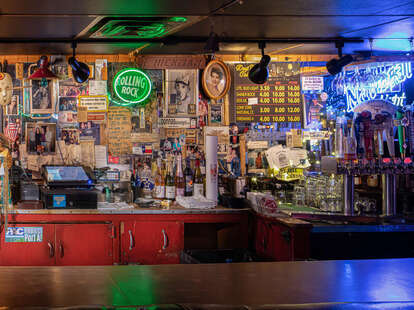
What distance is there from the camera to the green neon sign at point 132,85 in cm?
532

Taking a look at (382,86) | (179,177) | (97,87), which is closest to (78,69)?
(97,87)

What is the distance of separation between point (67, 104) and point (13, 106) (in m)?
0.66

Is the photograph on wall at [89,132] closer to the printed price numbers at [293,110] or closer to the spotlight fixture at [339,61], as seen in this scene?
the printed price numbers at [293,110]

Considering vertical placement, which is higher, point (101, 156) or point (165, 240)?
point (101, 156)

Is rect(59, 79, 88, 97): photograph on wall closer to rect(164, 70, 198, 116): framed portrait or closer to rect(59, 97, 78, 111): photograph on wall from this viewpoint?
rect(59, 97, 78, 111): photograph on wall

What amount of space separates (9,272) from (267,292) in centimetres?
114

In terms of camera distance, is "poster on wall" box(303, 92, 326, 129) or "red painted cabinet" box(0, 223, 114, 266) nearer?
"red painted cabinet" box(0, 223, 114, 266)

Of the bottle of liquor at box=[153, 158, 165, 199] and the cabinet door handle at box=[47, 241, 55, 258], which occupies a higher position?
the bottle of liquor at box=[153, 158, 165, 199]

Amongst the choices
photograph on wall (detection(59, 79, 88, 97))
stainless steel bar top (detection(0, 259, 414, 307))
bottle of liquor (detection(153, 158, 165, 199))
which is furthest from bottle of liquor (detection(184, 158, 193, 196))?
stainless steel bar top (detection(0, 259, 414, 307))

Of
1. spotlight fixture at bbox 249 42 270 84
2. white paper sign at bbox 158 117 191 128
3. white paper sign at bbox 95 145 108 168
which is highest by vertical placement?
spotlight fixture at bbox 249 42 270 84

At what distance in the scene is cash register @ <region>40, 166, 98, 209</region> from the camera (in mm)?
4644

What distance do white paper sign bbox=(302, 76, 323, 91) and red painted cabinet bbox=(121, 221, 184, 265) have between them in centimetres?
250

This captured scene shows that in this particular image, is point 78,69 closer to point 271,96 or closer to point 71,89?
point 71,89

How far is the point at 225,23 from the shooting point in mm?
4215
